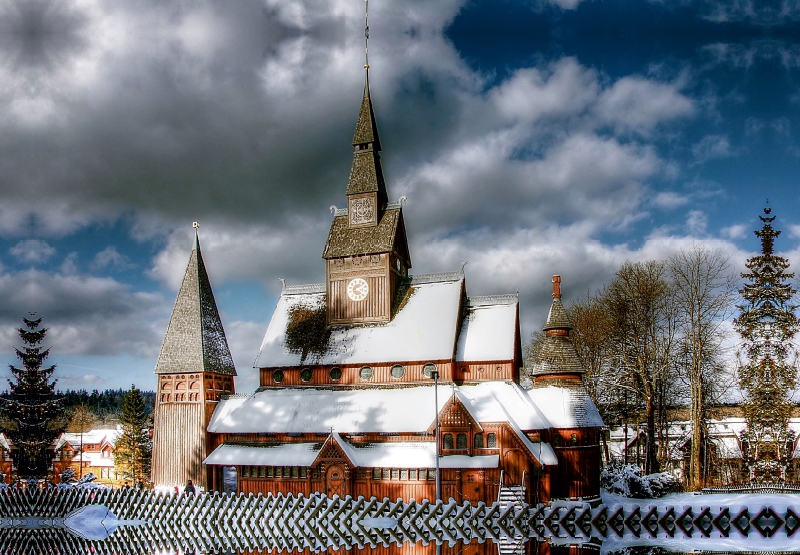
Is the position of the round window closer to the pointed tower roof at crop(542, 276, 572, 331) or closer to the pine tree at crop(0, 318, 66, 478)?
the pointed tower roof at crop(542, 276, 572, 331)

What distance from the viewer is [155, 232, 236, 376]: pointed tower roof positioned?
31.0m

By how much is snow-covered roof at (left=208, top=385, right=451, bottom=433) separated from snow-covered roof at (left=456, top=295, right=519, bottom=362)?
279cm

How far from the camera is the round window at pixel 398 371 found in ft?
99.8

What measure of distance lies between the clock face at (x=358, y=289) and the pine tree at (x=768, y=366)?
24942mm

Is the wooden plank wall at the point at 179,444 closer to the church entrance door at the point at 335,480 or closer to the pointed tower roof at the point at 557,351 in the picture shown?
the church entrance door at the point at 335,480

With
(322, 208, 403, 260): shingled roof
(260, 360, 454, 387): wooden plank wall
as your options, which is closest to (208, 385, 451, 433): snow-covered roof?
(260, 360, 454, 387): wooden plank wall

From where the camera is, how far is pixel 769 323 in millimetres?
36906

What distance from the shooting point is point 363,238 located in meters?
34.0

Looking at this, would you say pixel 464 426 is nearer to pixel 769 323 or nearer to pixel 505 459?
pixel 505 459

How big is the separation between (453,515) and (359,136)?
2891 centimetres

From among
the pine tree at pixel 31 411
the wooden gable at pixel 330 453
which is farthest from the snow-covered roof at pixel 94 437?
the wooden gable at pixel 330 453

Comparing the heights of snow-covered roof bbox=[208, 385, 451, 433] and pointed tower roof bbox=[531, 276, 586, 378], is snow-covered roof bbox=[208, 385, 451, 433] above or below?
below

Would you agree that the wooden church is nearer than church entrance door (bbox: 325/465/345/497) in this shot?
Yes

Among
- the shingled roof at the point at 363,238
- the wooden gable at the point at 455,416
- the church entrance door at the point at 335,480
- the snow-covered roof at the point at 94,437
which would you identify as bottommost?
the snow-covered roof at the point at 94,437
